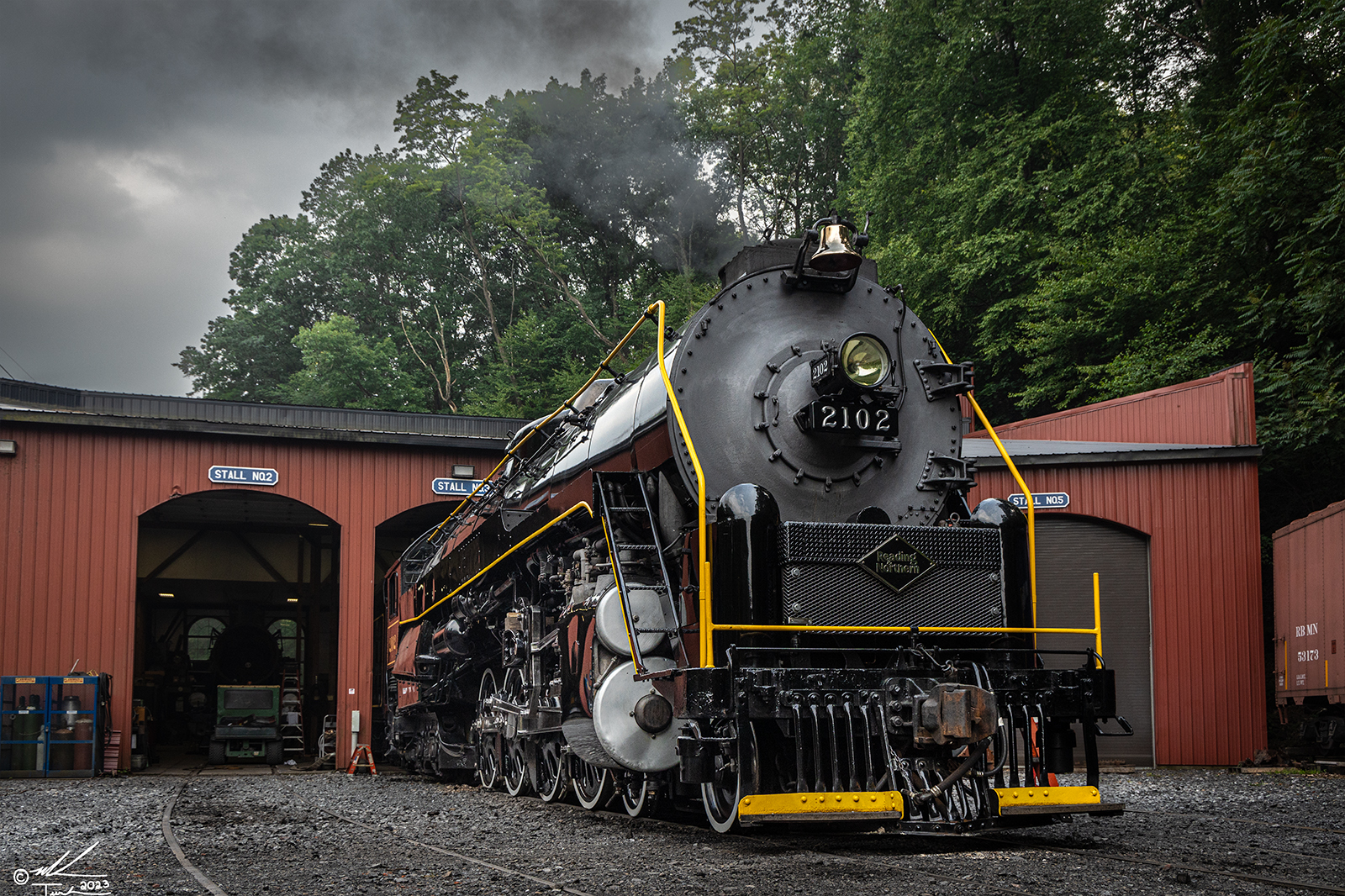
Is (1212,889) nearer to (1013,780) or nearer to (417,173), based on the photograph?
(1013,780)

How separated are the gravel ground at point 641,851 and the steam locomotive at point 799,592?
35 centimetres

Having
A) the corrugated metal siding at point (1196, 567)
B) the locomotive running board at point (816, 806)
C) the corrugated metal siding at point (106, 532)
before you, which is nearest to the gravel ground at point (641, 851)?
the locomotive running board at point (816, 806)

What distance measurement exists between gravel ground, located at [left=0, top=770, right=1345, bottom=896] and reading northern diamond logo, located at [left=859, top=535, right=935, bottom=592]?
1429mm

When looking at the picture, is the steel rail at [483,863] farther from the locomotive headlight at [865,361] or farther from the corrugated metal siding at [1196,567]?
the corrugated metal siding at [1196,567]

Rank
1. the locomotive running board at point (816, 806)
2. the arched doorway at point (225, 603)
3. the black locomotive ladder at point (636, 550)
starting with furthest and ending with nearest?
the arched doorway at point (225, 603), the black locomotive ladder at point (636, 550), the locomotive running board at point (816, 806)

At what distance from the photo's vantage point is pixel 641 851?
6082 mm

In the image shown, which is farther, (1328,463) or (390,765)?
(1328,463)

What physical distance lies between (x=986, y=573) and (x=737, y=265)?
250 centimetres

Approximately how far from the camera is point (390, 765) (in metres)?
18.1

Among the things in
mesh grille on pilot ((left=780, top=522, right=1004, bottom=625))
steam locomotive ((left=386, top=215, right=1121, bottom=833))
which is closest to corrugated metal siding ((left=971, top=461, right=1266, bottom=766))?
steam locomotive ((left=386, top=215, right=1121, bottom=833))

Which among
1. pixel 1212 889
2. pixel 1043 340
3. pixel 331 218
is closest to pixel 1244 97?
pixel 1043 340

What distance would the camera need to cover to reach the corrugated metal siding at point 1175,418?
16.0 meters

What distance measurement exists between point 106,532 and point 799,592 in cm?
1234

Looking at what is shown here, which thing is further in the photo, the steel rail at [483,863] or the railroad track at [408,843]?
the railroad track at [408,843]
